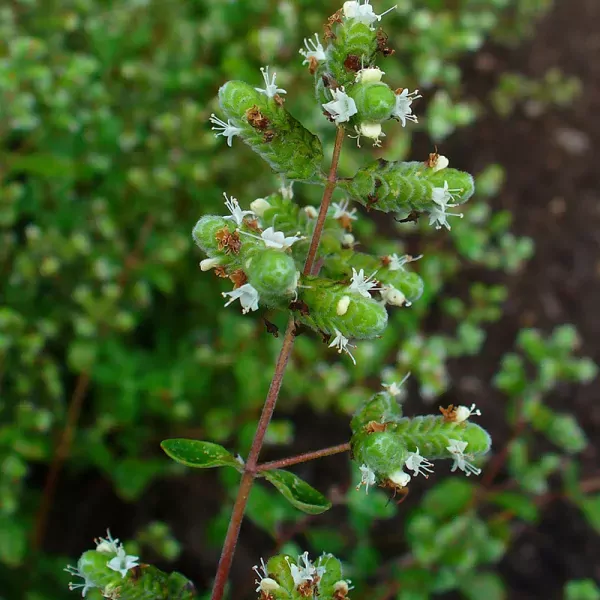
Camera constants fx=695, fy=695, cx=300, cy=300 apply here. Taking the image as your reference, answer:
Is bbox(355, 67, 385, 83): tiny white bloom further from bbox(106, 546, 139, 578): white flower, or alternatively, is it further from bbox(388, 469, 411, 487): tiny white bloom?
bbox(106, 546, 139, 578): white flower

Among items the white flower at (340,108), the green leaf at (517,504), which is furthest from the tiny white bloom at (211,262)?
the green leaf at (517,504)

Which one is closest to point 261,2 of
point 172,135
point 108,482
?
point 172,135

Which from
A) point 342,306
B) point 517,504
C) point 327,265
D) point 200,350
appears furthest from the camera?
point 200,350

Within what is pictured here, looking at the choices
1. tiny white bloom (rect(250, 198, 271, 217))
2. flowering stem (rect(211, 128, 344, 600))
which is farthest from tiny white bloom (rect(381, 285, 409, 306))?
tiny white bloom (rect(250, 198, 271, 217))

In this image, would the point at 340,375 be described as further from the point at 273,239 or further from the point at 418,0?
the point at 418,0

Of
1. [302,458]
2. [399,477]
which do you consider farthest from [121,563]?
[399,477]

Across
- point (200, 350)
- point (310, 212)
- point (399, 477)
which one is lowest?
point (399, 477)

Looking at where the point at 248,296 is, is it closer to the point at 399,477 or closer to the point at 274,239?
the point at 274,239
